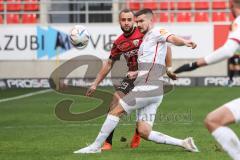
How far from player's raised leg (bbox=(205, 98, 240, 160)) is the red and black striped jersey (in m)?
3.87

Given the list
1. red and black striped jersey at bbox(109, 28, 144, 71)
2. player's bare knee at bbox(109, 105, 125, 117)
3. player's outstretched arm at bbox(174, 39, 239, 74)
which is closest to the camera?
player's outstretched arm at bbox(174, 39, 239, 74)

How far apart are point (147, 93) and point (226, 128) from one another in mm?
2869

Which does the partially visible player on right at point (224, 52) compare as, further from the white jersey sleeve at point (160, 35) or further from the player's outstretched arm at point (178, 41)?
the white jersey sleeve at point (160, 35)

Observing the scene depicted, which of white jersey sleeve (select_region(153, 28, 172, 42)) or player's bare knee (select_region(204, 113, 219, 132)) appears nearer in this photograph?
player's bare knee (select_region(204, 113, 219, 132))

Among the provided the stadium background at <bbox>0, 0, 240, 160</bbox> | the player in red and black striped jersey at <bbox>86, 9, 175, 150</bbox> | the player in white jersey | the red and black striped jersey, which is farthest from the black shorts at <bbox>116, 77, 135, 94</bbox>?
the stadium background at <bbox>0, 0, 240, 160</bbox>

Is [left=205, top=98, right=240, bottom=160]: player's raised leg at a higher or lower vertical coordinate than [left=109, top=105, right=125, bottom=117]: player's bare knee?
higher

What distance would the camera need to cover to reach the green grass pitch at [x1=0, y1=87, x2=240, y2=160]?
11078 millimetres

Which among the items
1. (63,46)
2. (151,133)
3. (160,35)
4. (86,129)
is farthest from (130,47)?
(63,46)

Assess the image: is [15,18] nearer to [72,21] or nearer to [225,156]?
[72,21]

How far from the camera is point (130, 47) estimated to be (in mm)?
12188

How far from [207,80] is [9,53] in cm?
750

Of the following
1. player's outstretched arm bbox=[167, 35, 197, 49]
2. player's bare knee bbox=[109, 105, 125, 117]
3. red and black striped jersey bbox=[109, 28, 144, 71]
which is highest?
player's outstretched arm bbox=[167, 35, 197, 49]

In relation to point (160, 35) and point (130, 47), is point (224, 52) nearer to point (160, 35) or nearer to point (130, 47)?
point (160, 35)

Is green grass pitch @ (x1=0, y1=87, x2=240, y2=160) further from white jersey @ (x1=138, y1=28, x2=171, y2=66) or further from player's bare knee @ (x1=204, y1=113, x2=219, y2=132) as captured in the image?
player's bare knee @ (x1=204, y1=113, x2=219, y2=132)
